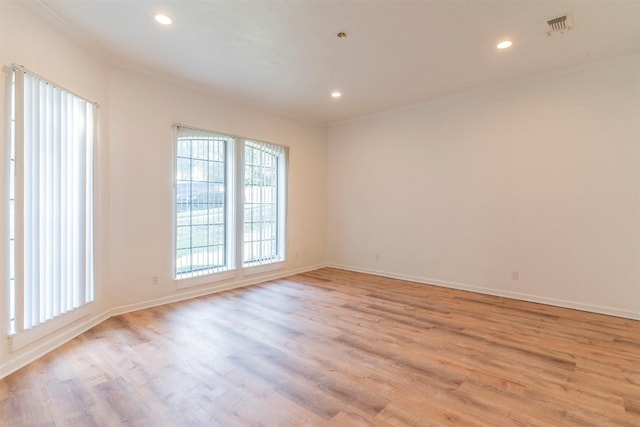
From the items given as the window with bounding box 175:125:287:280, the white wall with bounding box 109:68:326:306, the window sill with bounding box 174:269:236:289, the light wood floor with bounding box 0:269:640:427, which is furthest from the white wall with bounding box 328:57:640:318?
the white wall with bounding box 109:68:326:306

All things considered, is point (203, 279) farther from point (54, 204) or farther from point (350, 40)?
point (350, 40)

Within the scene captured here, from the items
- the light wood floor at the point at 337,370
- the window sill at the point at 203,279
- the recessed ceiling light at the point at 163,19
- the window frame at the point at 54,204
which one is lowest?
the light wood floor at the point at 337,370

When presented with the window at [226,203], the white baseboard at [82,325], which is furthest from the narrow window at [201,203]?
the white baseboard at [82,325]

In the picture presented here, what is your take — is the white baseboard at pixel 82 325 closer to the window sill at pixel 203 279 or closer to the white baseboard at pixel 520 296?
the window sill at pixel 203 279

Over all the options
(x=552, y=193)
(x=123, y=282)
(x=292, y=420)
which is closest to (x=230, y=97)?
(x=123, y=282)

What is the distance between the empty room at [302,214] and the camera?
2.23 meters

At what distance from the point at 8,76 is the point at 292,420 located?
10.7 ft

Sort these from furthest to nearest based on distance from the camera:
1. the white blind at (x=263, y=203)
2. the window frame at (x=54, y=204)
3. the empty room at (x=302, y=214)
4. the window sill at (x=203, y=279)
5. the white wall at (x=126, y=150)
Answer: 1. the white blind at (x=263, y=203)
2. the window sill at (x=203, y=279)
3. the white wall at (x=126, y=150)
4. the window frame at (x=54, y=204)
5. the empty room at (x=302, y=214)

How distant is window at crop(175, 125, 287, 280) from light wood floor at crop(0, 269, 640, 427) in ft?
3.35

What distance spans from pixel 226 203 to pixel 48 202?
2.27 meters

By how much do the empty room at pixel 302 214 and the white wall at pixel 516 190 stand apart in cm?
3

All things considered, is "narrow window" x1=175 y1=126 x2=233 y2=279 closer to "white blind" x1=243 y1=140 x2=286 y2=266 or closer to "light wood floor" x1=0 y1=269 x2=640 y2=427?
"white blind" x1=243 y1=140 x2=286 y2=266

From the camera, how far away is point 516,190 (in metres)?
4.32

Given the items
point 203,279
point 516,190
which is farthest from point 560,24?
point 203,279
